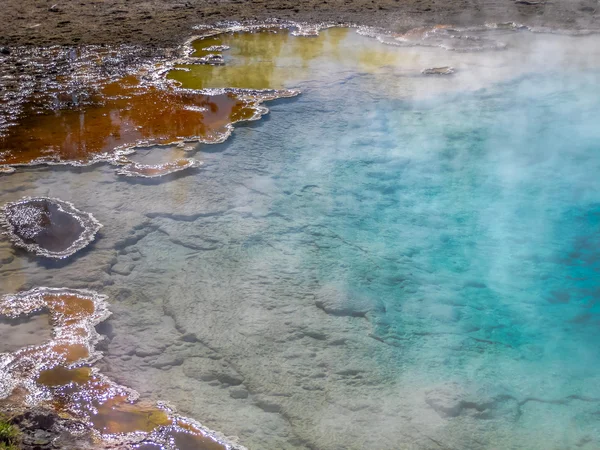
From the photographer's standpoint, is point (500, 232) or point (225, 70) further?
point (225, 70)

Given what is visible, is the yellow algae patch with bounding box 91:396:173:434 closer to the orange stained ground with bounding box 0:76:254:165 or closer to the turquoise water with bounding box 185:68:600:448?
the turquoise water with bounding box 185:68:600:448

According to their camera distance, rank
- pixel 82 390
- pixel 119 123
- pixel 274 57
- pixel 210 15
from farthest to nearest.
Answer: pixel 210 15
pixel 274 57
pixel 119 123
pixel 82 390

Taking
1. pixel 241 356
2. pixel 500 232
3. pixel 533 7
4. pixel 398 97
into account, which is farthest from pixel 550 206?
pixel 533 7

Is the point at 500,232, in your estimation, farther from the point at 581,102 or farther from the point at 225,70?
the point at 225,70

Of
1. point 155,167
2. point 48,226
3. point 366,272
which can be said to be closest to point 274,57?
point 155,167

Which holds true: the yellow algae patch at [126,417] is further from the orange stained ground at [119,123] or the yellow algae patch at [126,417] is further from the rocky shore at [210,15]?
the rocky shore at [210,15]

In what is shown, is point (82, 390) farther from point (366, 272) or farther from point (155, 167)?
point (155, 167)
